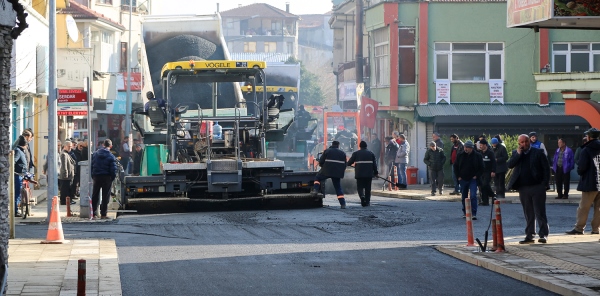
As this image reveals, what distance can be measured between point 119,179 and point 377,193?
9392mm

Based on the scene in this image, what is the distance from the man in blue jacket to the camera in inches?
809

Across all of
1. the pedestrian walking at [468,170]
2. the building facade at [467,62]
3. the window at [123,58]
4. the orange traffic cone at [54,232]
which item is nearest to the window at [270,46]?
the window at [123,58]

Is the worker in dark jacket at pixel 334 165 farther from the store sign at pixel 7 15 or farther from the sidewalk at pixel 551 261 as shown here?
the store sign at pixel 7 15

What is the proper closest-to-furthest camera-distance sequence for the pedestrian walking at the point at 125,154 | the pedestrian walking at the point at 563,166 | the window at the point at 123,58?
the pedestrian walking at the point at 563,166 → the pedestrian walking at the point at 125,154 → the window at the point at 123,58

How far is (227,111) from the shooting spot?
77.8 feet

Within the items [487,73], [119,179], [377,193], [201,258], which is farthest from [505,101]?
[201,258]

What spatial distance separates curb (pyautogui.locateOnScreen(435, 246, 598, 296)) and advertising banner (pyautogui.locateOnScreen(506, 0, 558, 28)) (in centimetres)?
355

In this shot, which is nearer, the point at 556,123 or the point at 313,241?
the point at 313,241

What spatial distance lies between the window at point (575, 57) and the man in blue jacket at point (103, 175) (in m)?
21.4

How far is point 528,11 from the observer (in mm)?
15602

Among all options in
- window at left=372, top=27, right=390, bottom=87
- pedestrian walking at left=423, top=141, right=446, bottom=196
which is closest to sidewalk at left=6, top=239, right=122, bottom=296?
pedestrian walking at left=423, top=141, right=446, bottom=196

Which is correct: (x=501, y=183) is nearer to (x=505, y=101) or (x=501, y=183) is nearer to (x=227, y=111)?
(x=227, y=111)

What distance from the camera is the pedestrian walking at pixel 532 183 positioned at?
1514cm

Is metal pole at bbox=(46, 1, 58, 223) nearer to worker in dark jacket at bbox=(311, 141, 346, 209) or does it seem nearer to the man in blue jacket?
the man in blue jacket
